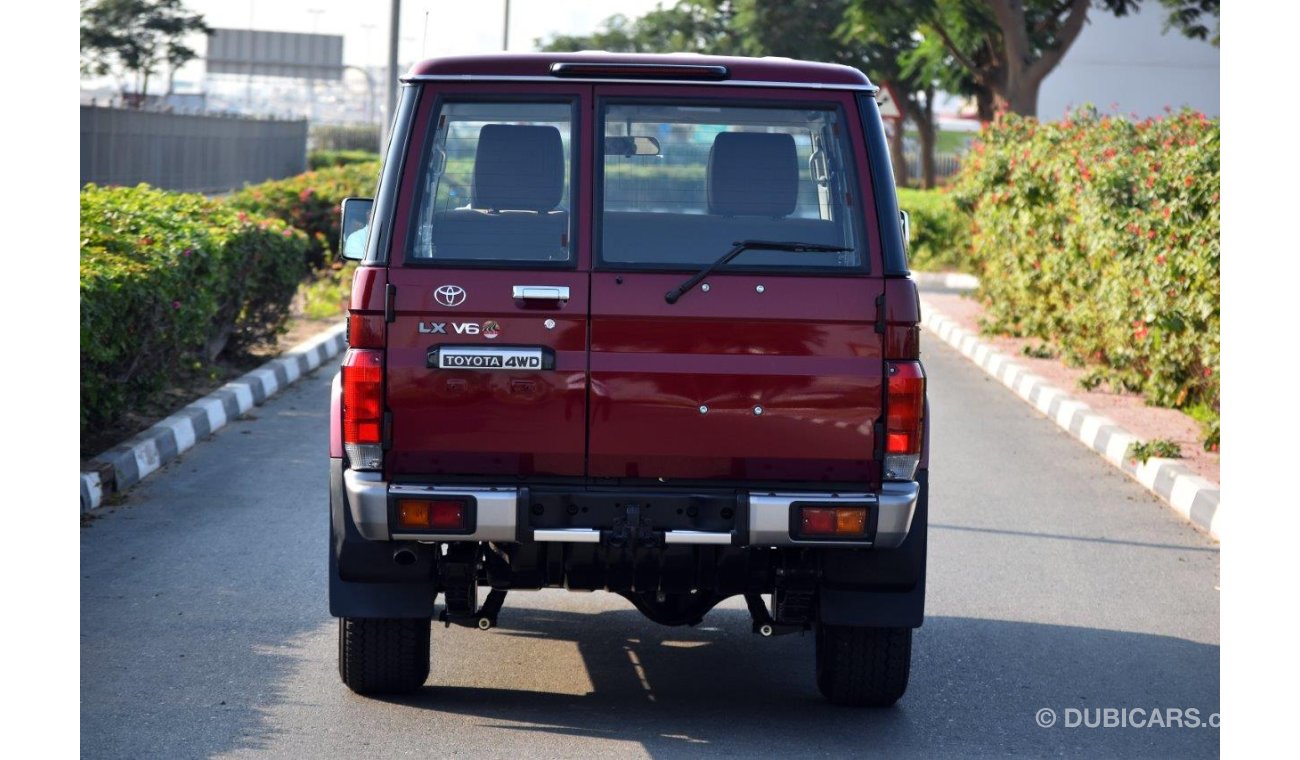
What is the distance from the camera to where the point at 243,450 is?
10523 millimetres

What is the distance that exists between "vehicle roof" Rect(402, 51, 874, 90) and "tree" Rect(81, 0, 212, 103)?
46.7 metres

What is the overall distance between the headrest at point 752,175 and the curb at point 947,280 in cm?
2002

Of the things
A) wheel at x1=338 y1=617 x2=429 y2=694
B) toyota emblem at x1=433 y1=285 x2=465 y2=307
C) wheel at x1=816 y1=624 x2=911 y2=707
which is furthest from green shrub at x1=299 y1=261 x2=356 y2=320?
toyota emblem at x1=433 y1=285 x2=465 y2=307

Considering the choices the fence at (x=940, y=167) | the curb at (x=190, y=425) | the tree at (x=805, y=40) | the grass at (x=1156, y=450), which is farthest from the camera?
the fence at (x=940, y=167)

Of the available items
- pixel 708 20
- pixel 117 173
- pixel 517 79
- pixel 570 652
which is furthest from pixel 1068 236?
pixel 708 20

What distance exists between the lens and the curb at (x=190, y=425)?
9.07m

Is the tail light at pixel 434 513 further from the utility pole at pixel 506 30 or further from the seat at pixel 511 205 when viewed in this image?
the utility pole at pixel 506 30

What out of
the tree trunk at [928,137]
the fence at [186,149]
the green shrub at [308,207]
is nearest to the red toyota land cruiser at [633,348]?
the green shrub at [308,207]

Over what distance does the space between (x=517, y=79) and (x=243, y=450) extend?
5.77 m

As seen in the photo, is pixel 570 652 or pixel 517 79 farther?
pixel 570 652

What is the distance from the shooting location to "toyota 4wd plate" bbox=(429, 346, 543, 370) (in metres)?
5.07

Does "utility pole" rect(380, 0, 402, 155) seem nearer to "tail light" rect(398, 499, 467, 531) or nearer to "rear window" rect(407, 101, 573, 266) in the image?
"rear window" rect(407, 101, 573, 266)

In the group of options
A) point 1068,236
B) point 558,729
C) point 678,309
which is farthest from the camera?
point 1068,236

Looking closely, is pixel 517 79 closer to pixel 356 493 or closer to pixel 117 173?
pixel 356 493
